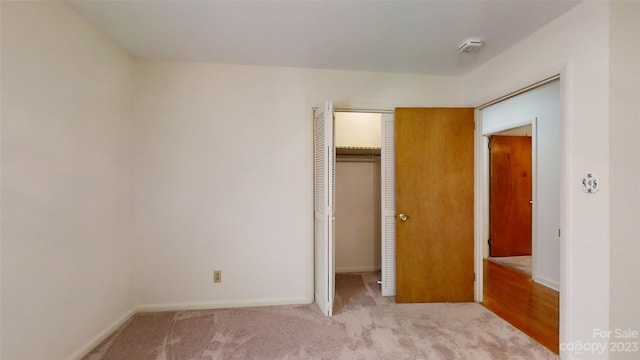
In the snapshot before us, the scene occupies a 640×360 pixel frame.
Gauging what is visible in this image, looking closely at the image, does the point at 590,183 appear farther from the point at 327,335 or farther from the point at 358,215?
the point at 358,215

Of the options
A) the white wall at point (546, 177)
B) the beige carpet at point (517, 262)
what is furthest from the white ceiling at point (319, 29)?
the beige carpet at point (517, 262)

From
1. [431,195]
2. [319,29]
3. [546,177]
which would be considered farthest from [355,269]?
[319,29]

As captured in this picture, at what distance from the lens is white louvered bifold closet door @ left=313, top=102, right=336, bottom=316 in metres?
2.66

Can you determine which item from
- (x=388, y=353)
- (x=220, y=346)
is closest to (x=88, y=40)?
(x=220, y=346)

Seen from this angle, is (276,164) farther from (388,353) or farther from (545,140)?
(545,140)

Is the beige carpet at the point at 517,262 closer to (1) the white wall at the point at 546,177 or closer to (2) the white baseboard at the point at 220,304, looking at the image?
(1) the white wall at the point at 546,177

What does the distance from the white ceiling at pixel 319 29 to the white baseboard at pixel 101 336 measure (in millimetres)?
2461

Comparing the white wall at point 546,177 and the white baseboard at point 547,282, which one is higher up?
the white wall at point 546,177

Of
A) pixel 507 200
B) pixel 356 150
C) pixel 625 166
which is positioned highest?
pixel 356 150

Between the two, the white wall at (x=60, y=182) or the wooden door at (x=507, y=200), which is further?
the wooden door at (x=507, y=200)

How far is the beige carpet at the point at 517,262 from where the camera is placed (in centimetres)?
417

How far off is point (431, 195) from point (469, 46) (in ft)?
4.74

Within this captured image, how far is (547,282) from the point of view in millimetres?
3516

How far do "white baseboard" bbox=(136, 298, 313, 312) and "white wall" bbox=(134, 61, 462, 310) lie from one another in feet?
0.03
